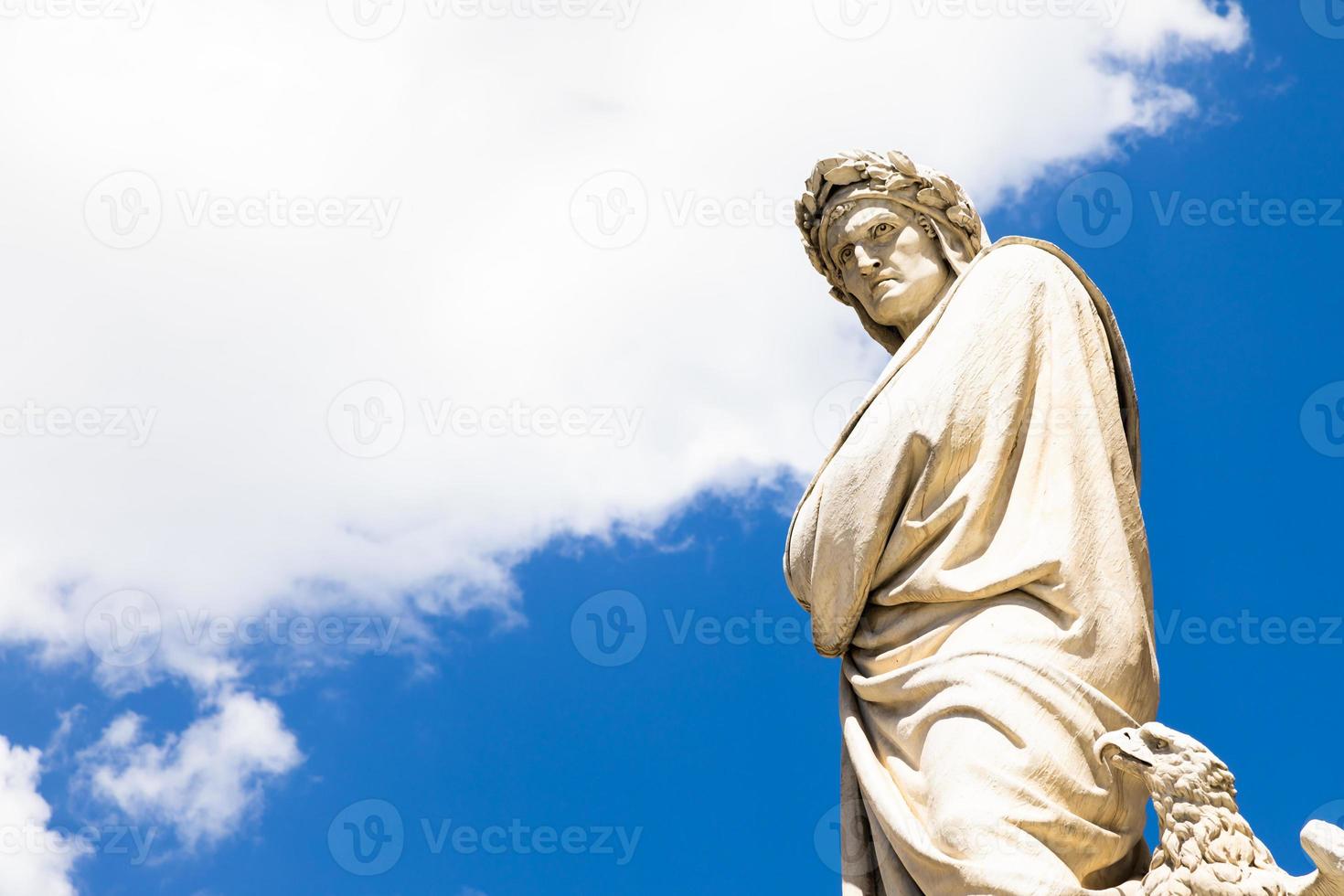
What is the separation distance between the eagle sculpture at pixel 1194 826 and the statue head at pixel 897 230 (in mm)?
2612

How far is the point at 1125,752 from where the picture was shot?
5805 mm

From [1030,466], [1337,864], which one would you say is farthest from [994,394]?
[1337,864]

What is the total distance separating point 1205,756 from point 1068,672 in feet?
2.06

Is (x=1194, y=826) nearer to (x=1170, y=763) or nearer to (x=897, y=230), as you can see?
(x=1170, y=763)

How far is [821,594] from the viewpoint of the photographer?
22.2 feet

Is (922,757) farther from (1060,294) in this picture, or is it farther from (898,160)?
(898,160)

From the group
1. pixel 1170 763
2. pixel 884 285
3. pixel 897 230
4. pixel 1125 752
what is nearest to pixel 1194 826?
pixel 1170 763

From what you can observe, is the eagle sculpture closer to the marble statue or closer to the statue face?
the marble statue

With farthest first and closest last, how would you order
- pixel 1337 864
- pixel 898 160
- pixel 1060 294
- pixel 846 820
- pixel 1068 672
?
pixel 898 160, pixel 1060 294, pixel 846 820, pixel 1068 672, pixel 1337 864

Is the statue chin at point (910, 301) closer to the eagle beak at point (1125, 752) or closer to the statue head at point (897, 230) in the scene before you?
the statue head at point (897, 230)

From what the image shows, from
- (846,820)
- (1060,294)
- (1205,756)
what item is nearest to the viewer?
(1205,756)

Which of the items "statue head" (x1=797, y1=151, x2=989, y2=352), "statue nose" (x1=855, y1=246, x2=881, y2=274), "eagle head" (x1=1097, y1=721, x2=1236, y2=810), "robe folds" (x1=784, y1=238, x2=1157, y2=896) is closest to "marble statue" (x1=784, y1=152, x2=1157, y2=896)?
"robe folds" (x1=784, y1=238, x2=1157, y2=896)

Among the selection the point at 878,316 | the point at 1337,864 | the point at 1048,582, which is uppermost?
the point at 878,316

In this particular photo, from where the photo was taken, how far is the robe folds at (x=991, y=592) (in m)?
5.89
